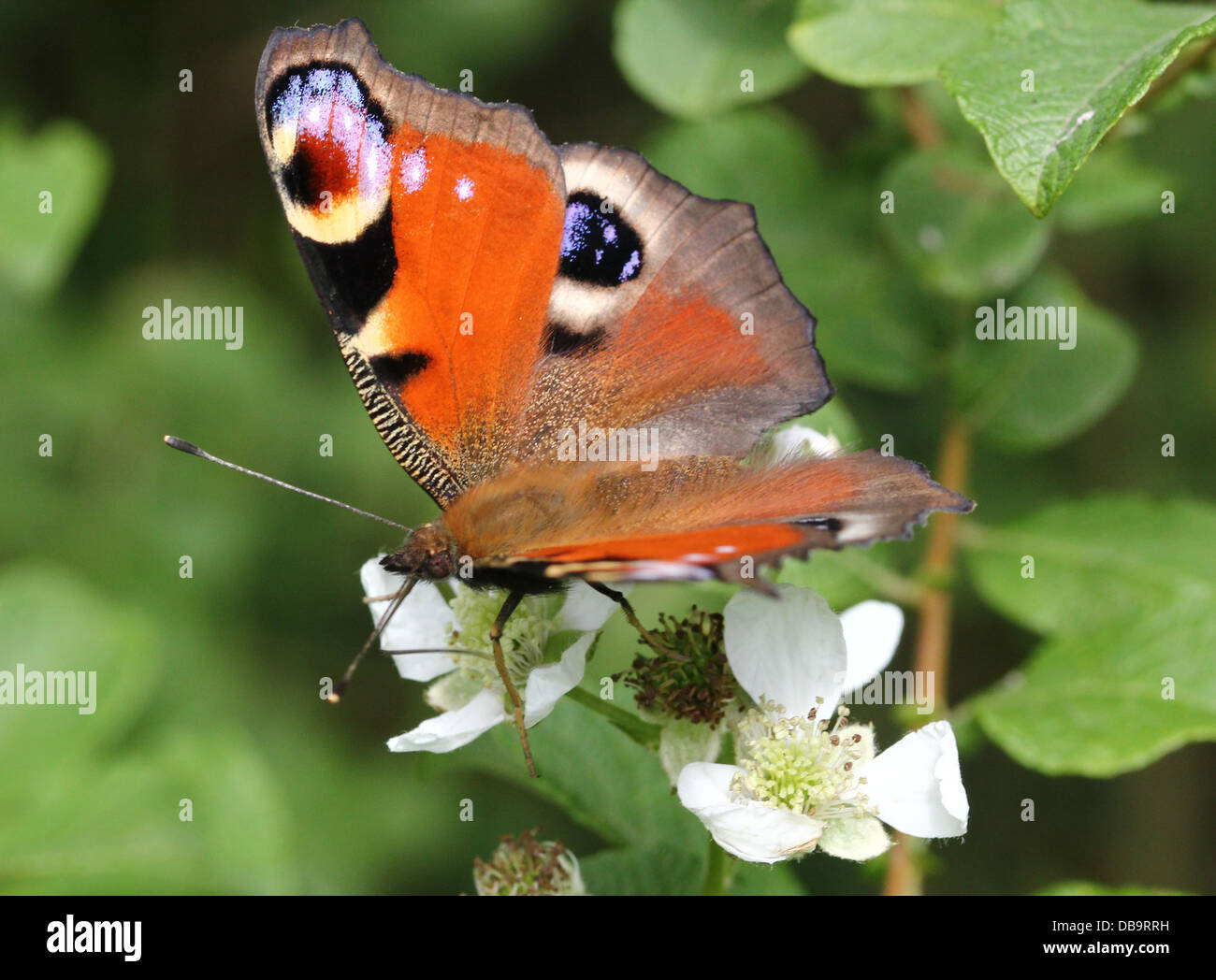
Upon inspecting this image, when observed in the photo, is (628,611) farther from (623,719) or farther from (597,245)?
(597,245)

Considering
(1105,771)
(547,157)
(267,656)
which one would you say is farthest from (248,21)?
(1105,771)

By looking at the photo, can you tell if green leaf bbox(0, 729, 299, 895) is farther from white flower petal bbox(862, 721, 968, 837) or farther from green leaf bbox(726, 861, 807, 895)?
white flower petal bbox(862, 721, 968, 837)

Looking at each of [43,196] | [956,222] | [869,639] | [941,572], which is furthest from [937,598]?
[43,196]

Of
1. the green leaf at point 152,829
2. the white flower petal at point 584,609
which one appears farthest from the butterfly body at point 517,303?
the green leaf at point 152,829

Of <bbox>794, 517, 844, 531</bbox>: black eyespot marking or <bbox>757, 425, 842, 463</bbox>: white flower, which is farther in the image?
<bbox>757, 425, 842, 463</bbox>: white flower

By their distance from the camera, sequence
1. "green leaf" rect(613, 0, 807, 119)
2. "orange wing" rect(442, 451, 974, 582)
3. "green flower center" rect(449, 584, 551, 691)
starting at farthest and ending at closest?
1. "green leaf" rect(613, 0, 807, 119)
2. "green flower center" rect(449, 584, 551, 691)
3. "orange wing" rect(442, 451, 974, 582)

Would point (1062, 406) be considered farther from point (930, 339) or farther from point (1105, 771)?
point (1105, 771)

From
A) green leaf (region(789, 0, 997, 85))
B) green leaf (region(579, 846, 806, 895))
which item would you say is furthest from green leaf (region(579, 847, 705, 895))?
green leaf (region(789, 0, 997, 85))
